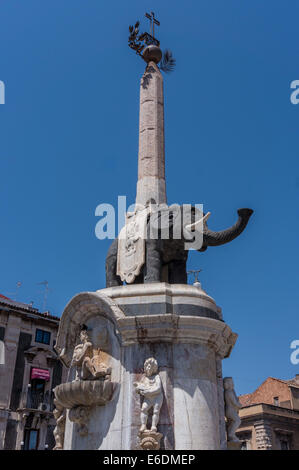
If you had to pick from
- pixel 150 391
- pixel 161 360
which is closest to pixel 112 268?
pixel 161 360

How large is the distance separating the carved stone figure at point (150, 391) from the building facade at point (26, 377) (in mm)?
23671

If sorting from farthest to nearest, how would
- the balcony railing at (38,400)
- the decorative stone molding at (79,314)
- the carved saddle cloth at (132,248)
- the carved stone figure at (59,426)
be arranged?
the balcony railing at (38,400) < the carved saddle cloth at (132,248) < the carved stone figure at (59,426) < the decorative stone molding at (79,314)

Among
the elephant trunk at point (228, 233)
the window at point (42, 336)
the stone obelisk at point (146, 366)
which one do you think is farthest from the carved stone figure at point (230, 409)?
the window at point (42, 336)

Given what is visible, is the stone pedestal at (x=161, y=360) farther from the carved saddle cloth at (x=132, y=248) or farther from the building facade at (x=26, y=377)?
the building facade at (x=26, y=377)

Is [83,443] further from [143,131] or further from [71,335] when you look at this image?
[143,131]

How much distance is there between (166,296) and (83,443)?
3.15m

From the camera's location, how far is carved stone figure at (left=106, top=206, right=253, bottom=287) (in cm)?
1064

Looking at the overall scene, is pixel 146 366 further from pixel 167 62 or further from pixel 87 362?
pixel 167 62

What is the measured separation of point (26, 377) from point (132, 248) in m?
23.1

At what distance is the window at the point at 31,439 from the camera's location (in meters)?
30.0

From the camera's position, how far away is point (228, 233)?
35.5 ft

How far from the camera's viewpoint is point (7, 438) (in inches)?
1144

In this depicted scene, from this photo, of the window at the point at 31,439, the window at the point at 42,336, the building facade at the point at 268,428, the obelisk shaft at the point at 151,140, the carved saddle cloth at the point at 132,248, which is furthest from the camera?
the window at the point at 42,336

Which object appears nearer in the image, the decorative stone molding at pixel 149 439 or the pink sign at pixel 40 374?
the decorative stone molding at pixel 149 439
